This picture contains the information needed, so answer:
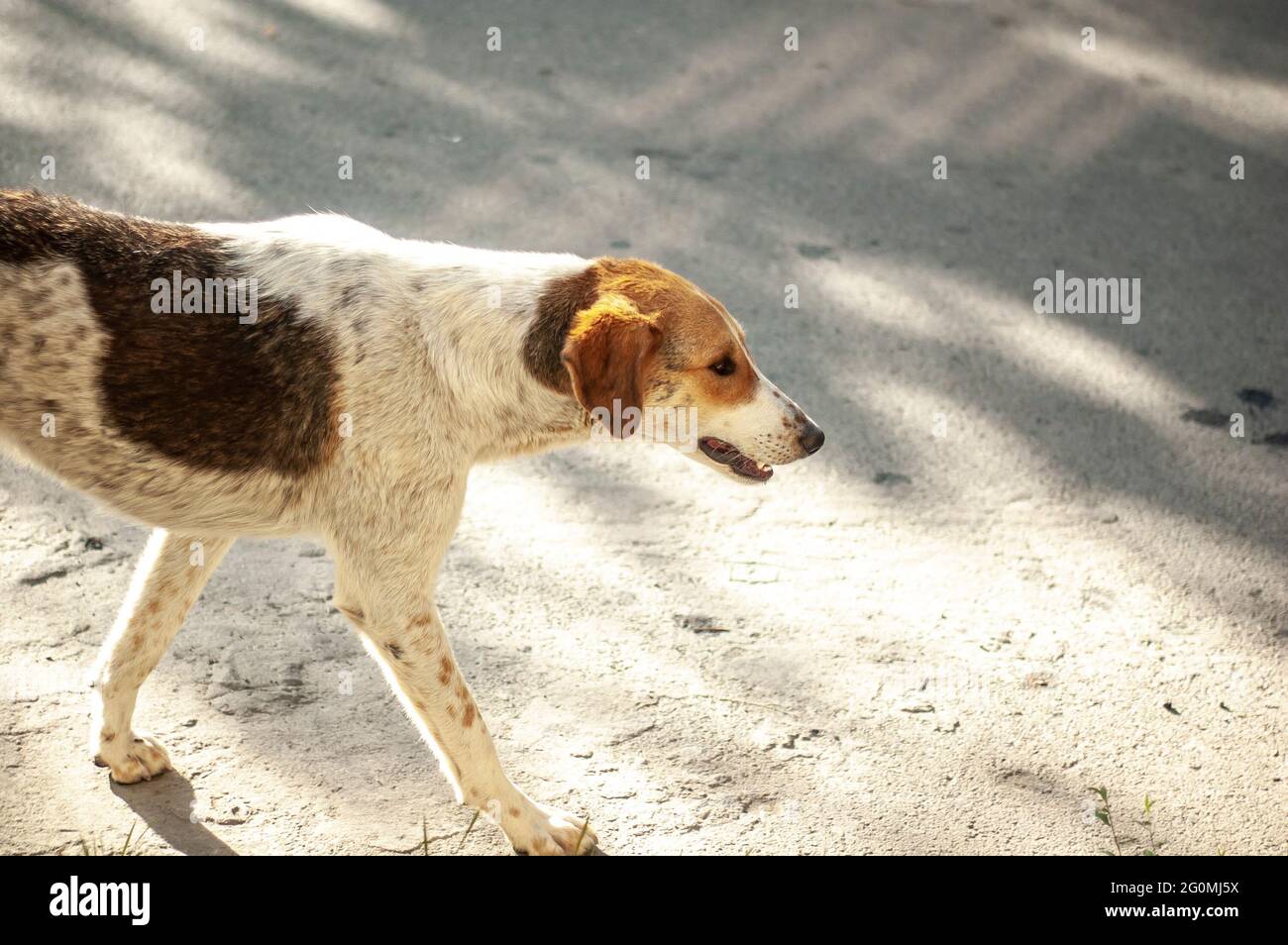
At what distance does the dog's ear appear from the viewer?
3.14 m

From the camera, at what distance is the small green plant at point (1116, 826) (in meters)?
3.49

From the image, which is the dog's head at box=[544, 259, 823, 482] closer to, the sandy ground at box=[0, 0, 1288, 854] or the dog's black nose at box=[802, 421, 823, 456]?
the dog's black nose at box=[802, 421, 823, 456]

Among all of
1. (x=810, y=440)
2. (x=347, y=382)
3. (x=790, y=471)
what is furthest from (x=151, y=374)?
(x=790, y=471)

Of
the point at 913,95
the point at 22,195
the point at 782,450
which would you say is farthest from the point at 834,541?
the point at 913,95

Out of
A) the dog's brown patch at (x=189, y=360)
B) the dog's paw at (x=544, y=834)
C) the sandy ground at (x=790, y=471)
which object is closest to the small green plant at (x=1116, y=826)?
the sandy ground at (x=790, y=471)

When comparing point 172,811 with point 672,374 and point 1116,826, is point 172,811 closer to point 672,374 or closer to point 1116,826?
point 672,374

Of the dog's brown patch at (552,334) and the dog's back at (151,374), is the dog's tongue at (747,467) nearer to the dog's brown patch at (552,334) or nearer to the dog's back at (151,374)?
the dog's brown patch at (552,334)

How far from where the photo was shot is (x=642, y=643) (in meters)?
4.15

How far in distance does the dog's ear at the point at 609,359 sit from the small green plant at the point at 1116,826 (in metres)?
1.64

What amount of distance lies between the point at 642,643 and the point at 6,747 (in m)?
1.85

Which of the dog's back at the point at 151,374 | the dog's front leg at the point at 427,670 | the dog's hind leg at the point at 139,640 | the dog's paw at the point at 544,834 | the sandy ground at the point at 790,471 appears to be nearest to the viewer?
the dog's back at the point at 151,374

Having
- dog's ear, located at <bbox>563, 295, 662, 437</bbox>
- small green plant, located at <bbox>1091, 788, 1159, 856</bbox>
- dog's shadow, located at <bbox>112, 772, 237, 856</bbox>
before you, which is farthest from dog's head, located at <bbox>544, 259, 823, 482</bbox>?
dog's shadow, located at <bbox>112, 772, 237, 856</bbox>

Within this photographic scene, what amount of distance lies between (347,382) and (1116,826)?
239 centimetres

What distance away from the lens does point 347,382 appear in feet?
10.4
